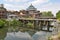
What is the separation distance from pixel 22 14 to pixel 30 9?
33.0 ft

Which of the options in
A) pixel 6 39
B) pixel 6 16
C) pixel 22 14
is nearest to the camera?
pixel 6 39

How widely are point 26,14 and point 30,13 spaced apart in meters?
3.22

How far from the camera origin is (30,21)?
96250 millimetres

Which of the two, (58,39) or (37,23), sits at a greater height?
(58,39)

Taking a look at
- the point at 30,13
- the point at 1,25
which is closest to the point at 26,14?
the point at 30,13

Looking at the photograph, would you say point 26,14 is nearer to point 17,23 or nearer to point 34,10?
point 34,10

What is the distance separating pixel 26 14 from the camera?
411 feet

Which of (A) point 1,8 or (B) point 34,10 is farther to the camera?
(B) point 34,10

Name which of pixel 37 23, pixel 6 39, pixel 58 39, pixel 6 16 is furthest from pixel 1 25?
pixel 58 39

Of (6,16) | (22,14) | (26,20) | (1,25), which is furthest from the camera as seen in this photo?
(22,14)

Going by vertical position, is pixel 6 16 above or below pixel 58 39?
below

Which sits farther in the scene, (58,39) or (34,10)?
(34,10)

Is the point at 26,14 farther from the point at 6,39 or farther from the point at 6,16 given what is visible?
the point at 6,39

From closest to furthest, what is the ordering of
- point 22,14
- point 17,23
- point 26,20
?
point 17,23, point 26,20, point 22,14
